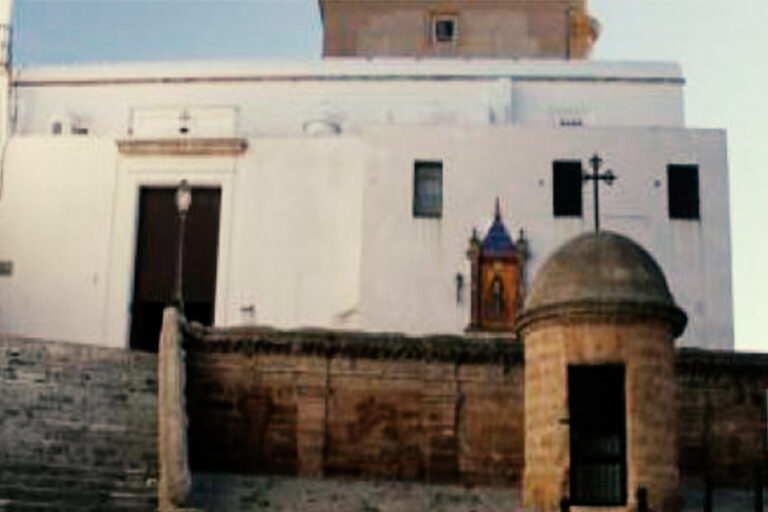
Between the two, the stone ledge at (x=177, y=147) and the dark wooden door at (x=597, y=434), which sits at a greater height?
the stone ledge at (x=177, y=147)

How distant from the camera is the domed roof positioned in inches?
689

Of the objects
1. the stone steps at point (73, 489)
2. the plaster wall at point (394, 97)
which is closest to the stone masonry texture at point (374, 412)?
the stone steps at point (73, 489)

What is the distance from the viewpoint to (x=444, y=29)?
3866 centimetres

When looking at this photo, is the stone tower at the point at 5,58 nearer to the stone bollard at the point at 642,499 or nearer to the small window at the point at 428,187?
the small window at the point at 428,187

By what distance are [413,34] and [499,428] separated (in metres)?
19.4

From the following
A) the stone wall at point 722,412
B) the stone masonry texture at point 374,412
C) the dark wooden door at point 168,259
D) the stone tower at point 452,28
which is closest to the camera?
the stone masonry texture at point 374,412

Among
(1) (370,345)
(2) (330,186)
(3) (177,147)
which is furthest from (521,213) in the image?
(1) (370,345)

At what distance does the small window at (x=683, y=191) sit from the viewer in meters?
30.1

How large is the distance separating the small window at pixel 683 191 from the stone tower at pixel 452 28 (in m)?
8.38

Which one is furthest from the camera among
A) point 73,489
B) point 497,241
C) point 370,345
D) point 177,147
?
point 177,147

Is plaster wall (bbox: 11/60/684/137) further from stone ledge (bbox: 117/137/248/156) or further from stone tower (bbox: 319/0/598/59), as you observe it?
stone tower (bbox: 319/0/598/59)

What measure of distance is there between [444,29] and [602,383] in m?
22.3

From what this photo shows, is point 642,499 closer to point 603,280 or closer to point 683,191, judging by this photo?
point 603,280

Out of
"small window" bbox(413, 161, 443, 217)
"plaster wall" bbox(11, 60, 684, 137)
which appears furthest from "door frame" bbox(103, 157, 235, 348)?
"small window" bbox(413, 161, 443, 217)
